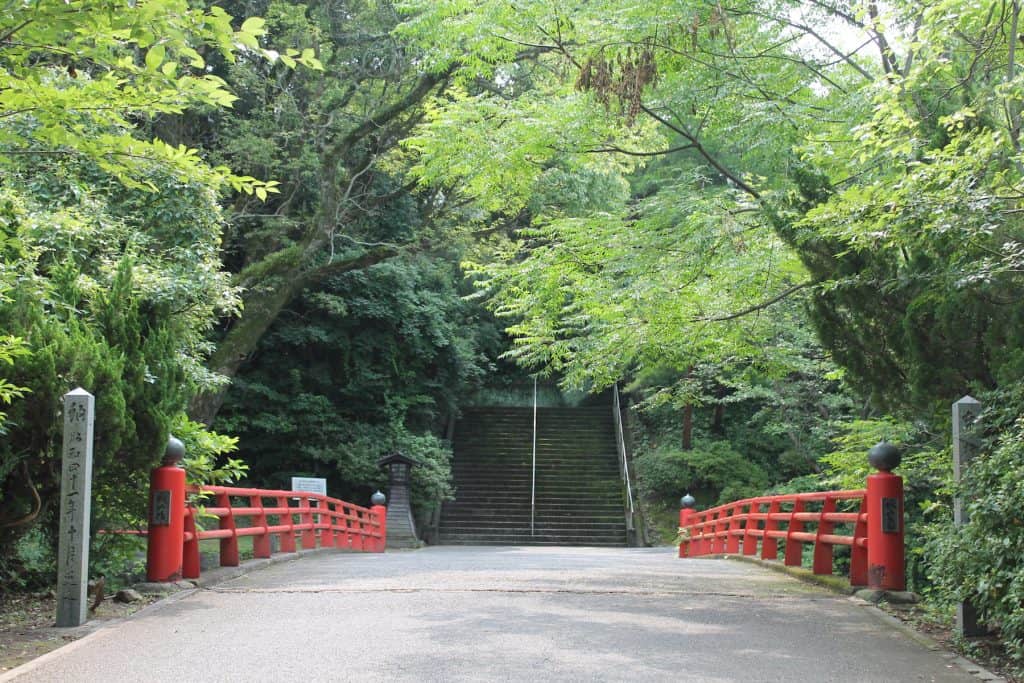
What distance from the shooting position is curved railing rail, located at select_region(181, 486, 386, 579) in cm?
809

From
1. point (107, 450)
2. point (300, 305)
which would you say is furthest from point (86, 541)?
point (300, 305)

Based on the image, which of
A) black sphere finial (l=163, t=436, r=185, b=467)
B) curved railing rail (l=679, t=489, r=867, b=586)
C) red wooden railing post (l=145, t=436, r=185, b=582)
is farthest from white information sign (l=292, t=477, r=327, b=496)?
black sphere finial (l=163, t=436, r=185, b=467)

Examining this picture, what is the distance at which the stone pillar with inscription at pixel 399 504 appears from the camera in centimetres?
2152

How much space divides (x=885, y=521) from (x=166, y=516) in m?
5.45

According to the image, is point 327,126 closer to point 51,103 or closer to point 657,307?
point 657,307

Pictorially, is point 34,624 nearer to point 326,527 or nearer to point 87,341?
point 87,341

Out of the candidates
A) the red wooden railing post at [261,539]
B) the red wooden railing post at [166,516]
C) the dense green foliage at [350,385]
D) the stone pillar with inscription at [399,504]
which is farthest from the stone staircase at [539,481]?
the red wooden railing post at [166,516]

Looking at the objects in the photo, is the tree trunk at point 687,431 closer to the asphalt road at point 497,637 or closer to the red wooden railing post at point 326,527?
the red wooden railing post at point 326,527

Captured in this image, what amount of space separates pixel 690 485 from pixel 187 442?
1986cm

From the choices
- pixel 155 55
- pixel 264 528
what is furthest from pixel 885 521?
pixel 264 528

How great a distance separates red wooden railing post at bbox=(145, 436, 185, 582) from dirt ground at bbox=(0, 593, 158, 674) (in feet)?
1.21

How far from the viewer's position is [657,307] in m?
10.4

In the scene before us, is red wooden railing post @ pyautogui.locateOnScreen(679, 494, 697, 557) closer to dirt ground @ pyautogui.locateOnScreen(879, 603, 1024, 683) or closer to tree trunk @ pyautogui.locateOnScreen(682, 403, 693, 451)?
tree trunk @ pyautogui.locateOnScreen(682, 403, 693, 451)

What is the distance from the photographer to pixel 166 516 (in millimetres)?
7473
